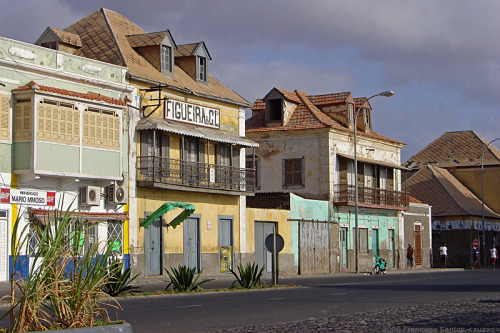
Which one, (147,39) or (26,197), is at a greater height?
(147,39)

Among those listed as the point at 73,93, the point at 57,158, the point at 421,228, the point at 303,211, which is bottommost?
the point at 421,228

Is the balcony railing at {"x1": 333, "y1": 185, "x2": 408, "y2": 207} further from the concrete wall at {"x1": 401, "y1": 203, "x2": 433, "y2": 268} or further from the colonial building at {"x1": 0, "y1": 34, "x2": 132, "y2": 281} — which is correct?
the colonial building at {"x1": 0, "y1": 34, "x2": 132, "y2": 281}

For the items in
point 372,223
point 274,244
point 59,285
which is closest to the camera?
point 59,285

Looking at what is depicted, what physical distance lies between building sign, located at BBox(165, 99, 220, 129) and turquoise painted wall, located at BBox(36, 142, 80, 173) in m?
5.93

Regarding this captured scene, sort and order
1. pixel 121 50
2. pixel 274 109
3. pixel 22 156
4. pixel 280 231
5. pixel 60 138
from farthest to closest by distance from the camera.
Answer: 1. pixel 274 109
2. pixel 280 231
3. pixel 121 50
4. pixel 60 138
5. pixel 22 156

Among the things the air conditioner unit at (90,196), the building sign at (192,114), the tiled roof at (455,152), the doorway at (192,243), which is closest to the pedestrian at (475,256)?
the tiled roof at (455,152)

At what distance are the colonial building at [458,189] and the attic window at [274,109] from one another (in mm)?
18391

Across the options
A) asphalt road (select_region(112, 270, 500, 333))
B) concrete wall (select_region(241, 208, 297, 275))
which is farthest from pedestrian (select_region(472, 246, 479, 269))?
asphalt road (select_region(112, 270, 500, 333))

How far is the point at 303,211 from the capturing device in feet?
137

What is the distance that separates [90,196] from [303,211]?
47.6 feet

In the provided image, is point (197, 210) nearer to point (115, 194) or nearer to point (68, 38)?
A: point (115, 194)

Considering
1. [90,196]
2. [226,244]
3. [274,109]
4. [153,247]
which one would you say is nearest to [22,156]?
[90,196]

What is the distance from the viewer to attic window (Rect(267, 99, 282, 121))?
4688 cm

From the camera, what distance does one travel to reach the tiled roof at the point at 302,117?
150ft
